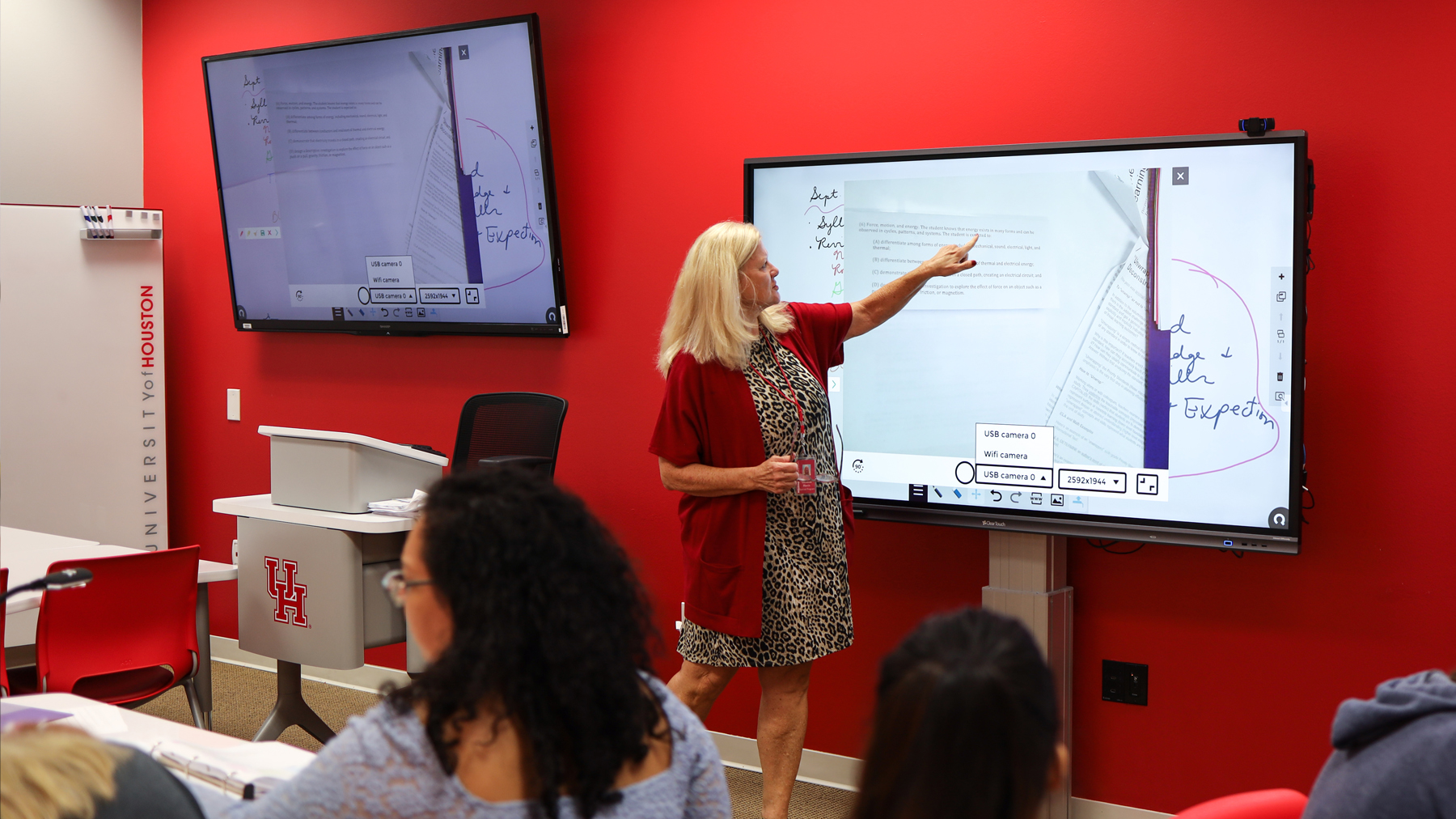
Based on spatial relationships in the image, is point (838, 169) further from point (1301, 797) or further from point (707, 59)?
point (1301, 797)

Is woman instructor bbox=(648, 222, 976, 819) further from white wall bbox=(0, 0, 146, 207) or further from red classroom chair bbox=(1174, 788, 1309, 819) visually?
white wall bbox=(0, 0, 146, 207)

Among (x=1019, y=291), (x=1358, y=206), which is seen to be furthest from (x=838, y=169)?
(x=1358, y=206)

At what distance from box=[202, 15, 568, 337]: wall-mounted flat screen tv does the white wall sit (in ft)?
2.39

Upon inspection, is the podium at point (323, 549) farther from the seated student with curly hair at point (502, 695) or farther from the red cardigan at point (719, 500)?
the seated student with curly hair at point (502, 695)

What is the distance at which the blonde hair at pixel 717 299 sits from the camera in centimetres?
287

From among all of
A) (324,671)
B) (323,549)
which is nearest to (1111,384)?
(323,549)

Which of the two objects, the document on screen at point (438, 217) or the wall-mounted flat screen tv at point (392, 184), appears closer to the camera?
the wall-mounted flat screen tv at point (392, 184)

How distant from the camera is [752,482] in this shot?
2820 millimetres

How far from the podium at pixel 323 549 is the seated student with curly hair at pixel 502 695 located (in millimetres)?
2293

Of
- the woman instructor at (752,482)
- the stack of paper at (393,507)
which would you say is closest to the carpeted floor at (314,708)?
the woman instructor at (752,482)

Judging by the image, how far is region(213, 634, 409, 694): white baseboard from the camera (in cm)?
475

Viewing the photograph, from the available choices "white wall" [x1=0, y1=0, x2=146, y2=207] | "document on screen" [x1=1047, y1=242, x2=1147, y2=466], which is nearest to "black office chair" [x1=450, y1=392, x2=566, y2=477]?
"document on screen" [x1=1047, y1=242, x2=1147, y2=466]

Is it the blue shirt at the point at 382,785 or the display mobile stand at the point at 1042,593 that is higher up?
the blue shirt at the point at 382,785

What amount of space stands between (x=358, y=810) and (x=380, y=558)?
8.25 ft
